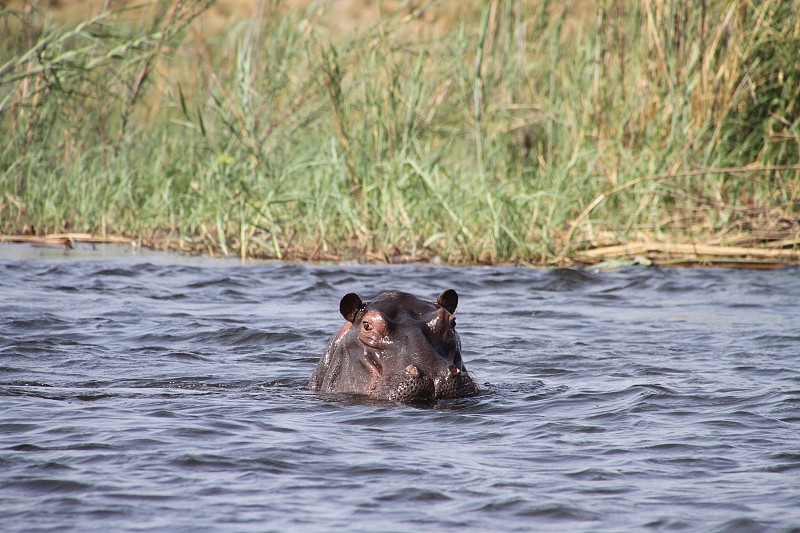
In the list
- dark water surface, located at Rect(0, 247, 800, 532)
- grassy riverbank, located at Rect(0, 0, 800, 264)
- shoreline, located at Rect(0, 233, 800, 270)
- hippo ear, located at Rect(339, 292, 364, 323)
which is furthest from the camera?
grassy riverbank, located at Rect(0, 0, 800, 264)

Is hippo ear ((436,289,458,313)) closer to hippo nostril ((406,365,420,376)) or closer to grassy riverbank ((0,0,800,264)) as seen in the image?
hippo nostril ((406,365,420,376))

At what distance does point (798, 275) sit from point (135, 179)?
528cm

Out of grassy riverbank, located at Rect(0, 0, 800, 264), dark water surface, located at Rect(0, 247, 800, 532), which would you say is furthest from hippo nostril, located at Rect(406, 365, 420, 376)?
grassy riverbank, located at Rect(0, 0, 800, 264)

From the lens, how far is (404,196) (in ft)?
28.3

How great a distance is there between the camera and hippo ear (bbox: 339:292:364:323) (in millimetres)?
4691

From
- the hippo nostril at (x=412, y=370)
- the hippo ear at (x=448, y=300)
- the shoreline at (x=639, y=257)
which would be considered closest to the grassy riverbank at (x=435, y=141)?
the shoreline at (x=639, y=257)

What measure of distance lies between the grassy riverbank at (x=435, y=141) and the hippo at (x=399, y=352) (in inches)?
135

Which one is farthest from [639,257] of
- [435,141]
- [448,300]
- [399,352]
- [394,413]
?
[394,413]

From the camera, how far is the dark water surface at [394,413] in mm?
3266

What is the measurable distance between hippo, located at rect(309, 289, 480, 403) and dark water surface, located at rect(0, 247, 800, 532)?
0.09 m

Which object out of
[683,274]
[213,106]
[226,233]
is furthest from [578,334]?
[213,106]

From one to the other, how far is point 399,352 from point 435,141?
578 cm

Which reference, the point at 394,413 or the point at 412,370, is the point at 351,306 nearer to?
the point at 412,370

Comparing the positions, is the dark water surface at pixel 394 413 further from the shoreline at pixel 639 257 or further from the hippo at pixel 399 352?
the shoreline at pixel 639 257
